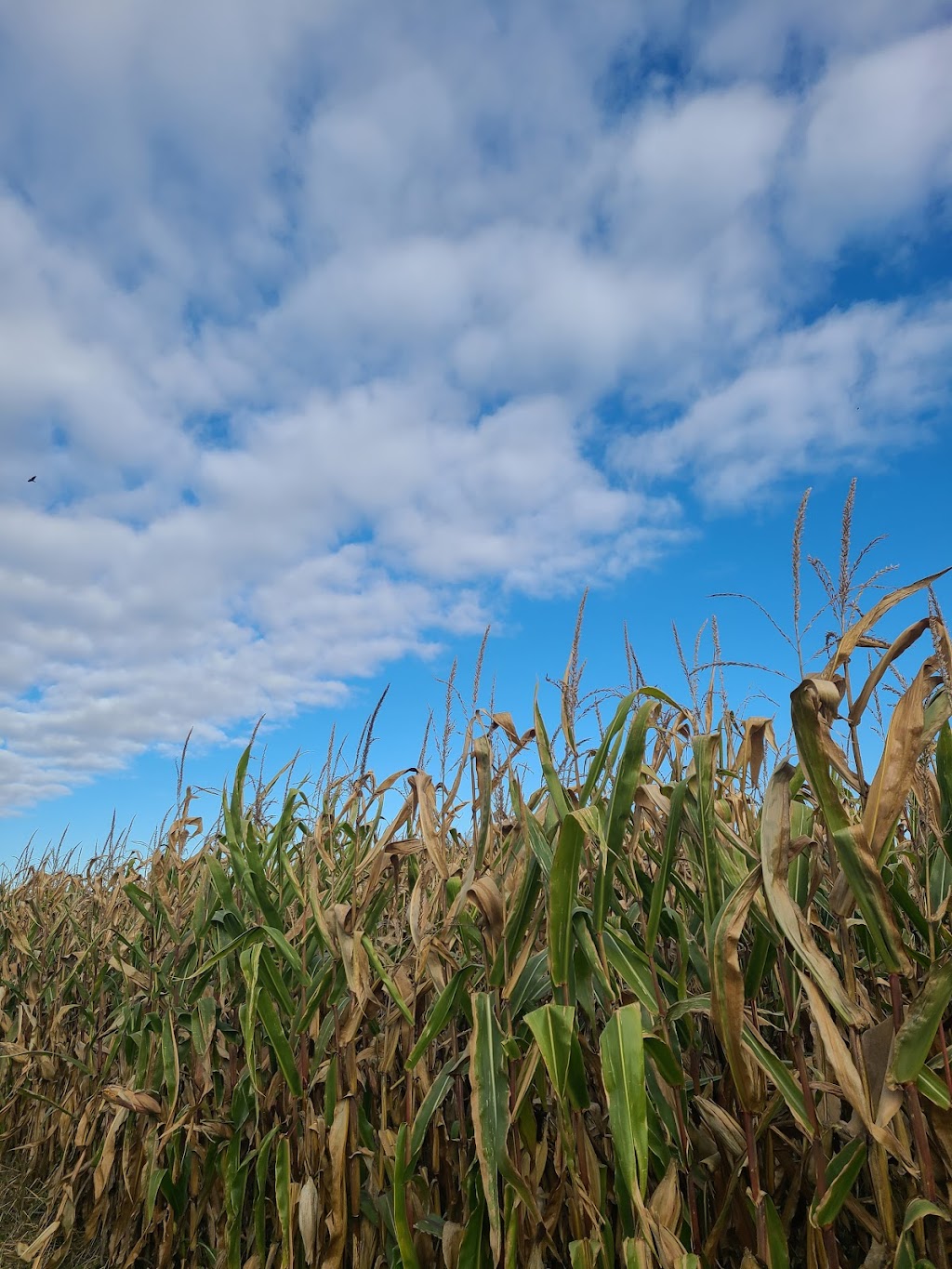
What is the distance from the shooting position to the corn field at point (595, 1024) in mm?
1165

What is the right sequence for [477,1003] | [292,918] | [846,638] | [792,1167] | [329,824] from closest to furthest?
[846,638]
[477,1003]
[792,1167]
[292,918]
[329,824]

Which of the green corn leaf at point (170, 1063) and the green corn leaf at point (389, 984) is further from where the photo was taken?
the green corn leaf at point (170, 1063)

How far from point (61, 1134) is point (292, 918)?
181 cm

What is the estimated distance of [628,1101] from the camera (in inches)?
46.4

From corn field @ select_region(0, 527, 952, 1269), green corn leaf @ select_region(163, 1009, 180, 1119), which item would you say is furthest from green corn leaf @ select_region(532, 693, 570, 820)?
green corn leaf @ select_region(163, 1009, 180, 1119)

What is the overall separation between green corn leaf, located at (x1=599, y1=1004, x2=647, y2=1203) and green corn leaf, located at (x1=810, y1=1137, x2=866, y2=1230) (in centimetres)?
25

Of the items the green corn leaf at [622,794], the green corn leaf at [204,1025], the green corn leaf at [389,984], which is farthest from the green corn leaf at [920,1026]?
the green corn leaf at [204,1025]

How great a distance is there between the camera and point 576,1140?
138 centimetres

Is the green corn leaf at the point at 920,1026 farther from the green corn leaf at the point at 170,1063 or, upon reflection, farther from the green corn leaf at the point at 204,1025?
the green corn leaf at the point at 170,1063

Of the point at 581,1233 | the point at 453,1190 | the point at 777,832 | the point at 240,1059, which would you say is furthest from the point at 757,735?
the point at 240,1059

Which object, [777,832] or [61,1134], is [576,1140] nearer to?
[777,832]

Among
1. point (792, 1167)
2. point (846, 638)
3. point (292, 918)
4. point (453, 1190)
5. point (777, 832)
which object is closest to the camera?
point (777, 832)

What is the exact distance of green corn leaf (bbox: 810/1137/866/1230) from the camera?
45.9 inches

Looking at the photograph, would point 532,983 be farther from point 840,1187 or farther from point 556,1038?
point 840,1187
